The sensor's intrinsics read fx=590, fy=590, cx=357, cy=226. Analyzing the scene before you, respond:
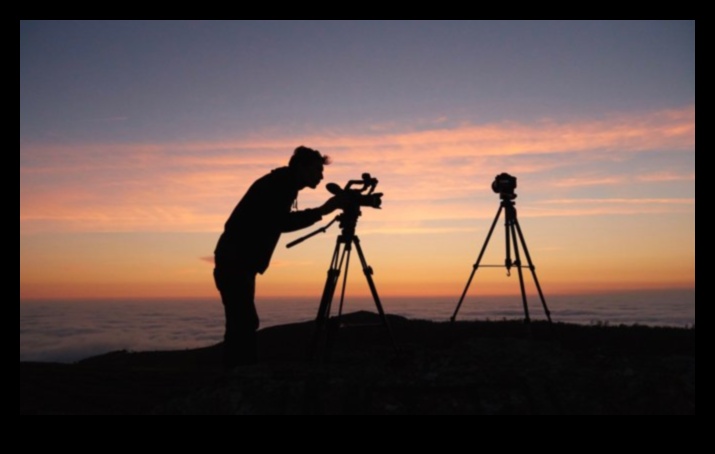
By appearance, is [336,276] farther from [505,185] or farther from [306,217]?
[505,185]

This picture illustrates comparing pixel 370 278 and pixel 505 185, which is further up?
pixel 505 185

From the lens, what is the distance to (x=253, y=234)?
6.64 m

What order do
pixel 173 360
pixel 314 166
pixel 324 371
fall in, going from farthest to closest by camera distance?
1. pixel 173 360
2. pixel 314 166
3. pixel 324 371

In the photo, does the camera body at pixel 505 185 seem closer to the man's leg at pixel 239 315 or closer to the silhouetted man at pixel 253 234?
the silhouetted man at pixel 253 234

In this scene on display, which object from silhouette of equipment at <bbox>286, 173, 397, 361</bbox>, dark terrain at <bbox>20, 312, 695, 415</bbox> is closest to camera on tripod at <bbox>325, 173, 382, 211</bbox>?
silhouette of equipment at <bbox>286, 173, 397, 361</bbox>

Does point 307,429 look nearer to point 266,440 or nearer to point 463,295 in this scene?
point 266,440

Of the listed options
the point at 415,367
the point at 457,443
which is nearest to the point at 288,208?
the point at 415,367

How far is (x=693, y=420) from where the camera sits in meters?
5.16

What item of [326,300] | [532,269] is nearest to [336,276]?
[326,300]

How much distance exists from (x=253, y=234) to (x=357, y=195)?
49.2 inches

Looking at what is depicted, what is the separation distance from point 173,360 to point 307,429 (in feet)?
19.1

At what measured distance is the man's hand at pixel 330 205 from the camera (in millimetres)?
6645

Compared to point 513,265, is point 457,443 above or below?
below

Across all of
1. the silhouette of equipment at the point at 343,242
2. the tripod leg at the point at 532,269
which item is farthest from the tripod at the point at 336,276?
the tripod leg at the point at 532,269
